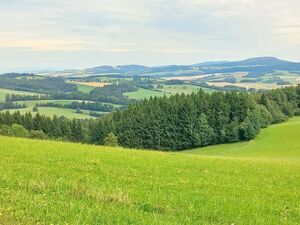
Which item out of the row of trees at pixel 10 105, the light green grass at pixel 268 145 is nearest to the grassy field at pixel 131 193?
the light green grass at pixel 268 145

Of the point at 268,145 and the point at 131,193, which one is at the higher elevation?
the point at 131,193

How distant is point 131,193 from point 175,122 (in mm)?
93078

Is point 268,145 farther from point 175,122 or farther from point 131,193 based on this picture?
point 131,193

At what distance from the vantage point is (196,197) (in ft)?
49.3

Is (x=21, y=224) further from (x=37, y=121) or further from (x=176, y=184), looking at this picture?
(x=37, y=121)

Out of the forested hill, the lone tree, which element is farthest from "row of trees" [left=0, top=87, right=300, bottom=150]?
the lone tree

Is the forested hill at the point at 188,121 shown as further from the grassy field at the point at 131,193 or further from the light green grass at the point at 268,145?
the grassy field at the point at 131,193

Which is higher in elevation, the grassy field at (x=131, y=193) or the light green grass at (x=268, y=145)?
the grassy field at (x=131, y=193)

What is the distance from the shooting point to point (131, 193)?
47.6 feet

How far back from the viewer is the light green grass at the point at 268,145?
273 feet

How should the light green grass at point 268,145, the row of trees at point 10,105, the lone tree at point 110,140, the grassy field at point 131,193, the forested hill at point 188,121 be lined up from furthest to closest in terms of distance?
1. the row of trees at point 10,105
2. the forested hill at point 188,121
3. the lone tree at point 110,140
4. the light green grass at point 268,145
5. the grassy field at point 131,193

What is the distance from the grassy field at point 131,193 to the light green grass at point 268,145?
6045 cm

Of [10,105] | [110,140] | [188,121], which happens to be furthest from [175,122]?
[10,105]

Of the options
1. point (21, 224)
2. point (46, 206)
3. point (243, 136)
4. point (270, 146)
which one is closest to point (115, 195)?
point (46, 206)
